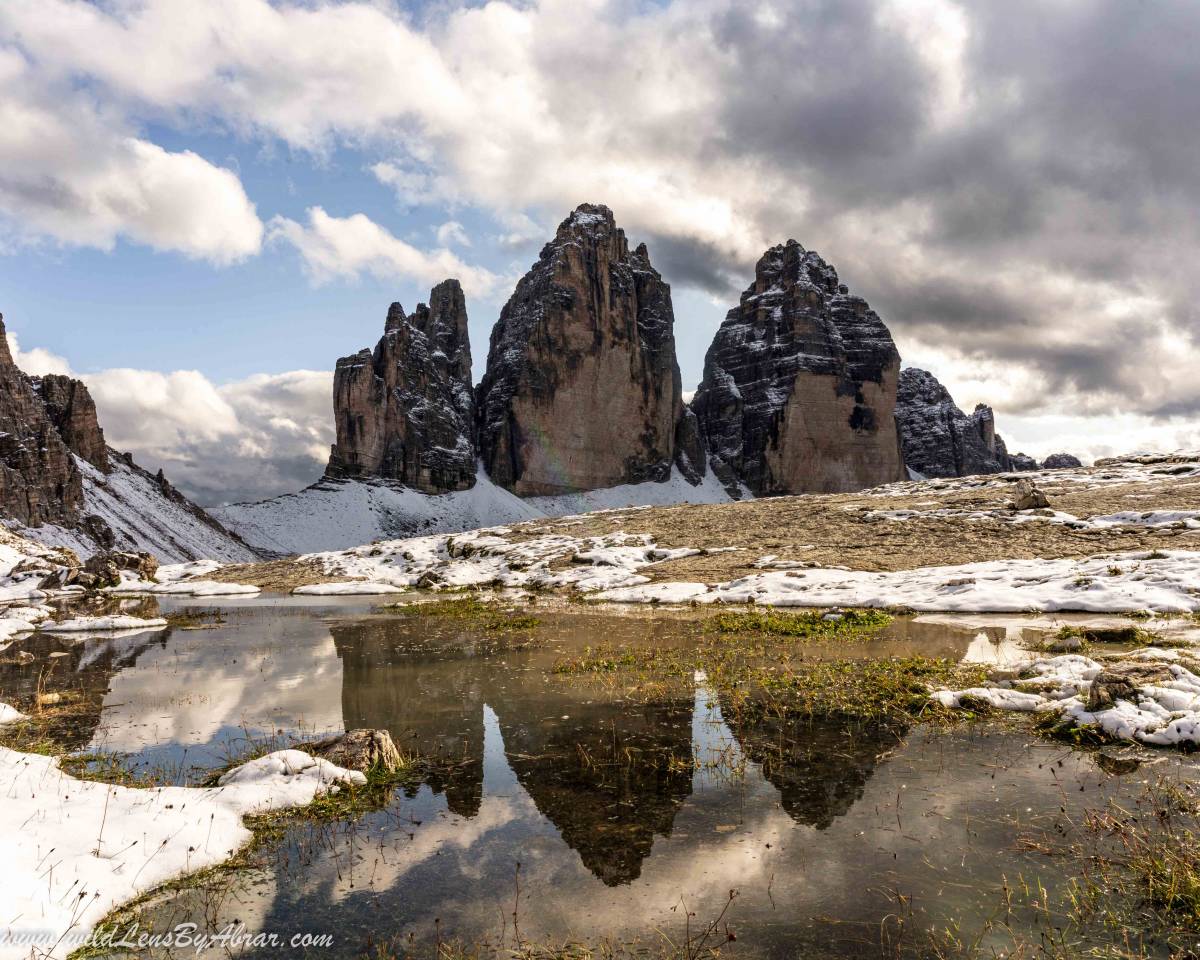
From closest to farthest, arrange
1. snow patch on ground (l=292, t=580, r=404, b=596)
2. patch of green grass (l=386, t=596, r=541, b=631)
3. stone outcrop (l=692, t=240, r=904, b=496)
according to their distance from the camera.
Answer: patch of green grass (l=386, t=596, r=541, b=631), snow patch on ground (l=292, t=580, r=404, b=596), stone outcrop (l=692, t=240, r=904, b=496)

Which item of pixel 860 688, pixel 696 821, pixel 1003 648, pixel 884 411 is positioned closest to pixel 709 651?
pixel 860 688

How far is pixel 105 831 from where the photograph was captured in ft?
19.7

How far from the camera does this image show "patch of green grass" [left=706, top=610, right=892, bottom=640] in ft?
55.2

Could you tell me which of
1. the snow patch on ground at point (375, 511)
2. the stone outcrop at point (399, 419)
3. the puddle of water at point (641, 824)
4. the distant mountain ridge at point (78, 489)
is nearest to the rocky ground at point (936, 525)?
the puddle of water at point (641, 824)

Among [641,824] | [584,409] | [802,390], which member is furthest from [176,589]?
[802,390]

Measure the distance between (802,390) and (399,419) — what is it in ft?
301

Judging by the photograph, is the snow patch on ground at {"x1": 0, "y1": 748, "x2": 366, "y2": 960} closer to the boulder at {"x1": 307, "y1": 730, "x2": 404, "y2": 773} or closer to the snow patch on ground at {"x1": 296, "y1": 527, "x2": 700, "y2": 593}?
the boulder at {"x1": 307, "y1": 730, "x2": 404, "y2": 773}

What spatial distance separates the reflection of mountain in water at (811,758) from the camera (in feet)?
21.4

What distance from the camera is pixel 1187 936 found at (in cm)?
425

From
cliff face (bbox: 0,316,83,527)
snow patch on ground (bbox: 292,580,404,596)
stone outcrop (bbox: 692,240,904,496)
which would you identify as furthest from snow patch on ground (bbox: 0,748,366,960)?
stone outcrop (bbox: 692,240,904,496)

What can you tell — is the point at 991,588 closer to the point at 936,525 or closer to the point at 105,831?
the point at 936,525

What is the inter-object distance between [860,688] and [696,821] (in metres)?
5.61

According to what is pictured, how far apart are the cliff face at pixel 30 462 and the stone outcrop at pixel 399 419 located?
5326 cm

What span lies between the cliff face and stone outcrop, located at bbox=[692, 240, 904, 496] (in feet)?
414
